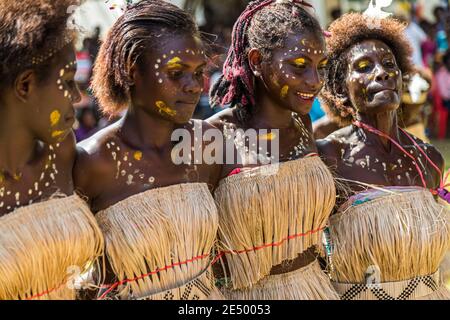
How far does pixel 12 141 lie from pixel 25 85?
19cm

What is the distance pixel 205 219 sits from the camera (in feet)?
9.47

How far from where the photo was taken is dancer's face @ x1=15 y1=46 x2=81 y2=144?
2525 millimetres

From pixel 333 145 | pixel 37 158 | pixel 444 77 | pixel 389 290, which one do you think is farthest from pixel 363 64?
pixel 444 77

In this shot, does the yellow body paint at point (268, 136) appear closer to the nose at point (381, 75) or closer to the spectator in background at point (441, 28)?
the nose at point (381, 75)

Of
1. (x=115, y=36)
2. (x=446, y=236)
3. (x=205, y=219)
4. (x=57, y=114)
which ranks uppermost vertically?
(x=115, y=36)

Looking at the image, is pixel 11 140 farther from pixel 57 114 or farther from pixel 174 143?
pixel 174 143

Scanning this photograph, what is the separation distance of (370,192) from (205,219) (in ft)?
2.68

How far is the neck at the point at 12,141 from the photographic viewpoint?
2.53 m

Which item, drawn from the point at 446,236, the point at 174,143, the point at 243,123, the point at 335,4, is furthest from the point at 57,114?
the point at 335,4

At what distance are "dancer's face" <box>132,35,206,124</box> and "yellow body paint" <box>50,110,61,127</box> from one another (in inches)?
16.1

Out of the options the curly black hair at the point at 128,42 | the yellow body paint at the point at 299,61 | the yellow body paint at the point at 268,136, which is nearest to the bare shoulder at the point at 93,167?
the curly black hair at the point at 128,42

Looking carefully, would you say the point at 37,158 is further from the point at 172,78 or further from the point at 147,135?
the point at 172,78

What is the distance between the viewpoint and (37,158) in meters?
2.64

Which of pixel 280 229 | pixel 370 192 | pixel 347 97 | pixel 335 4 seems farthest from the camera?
pixel 335 4
